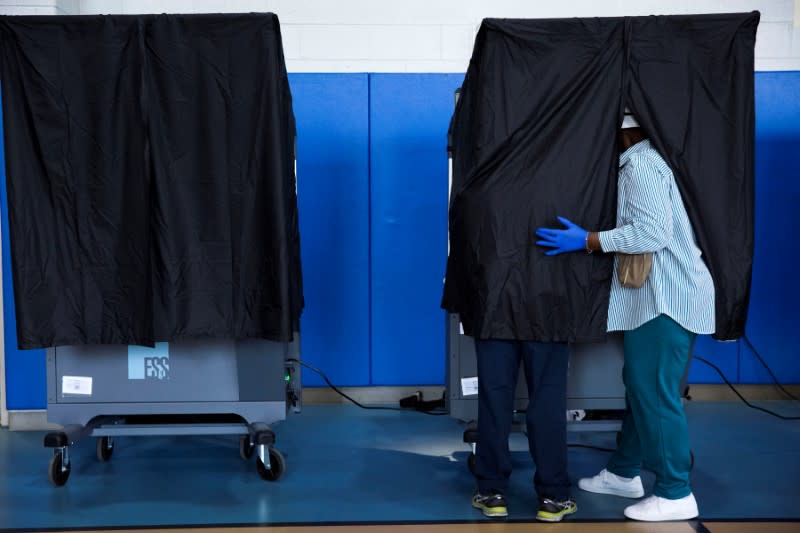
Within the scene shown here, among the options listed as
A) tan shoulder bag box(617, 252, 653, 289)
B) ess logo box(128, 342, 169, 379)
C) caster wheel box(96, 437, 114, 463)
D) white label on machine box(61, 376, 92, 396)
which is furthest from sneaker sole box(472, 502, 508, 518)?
caster wheel box(96, 437, 114, 463)

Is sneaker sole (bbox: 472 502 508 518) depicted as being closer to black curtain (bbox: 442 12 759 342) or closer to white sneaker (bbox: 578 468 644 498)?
white sneaker (bbox: 578 468 644 498)

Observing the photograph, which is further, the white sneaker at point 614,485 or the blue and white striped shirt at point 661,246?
the white sneaker at point 614,485

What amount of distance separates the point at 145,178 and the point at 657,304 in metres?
1.77

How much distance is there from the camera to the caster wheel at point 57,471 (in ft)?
8.82

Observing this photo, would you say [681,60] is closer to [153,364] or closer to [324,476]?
[324,476]

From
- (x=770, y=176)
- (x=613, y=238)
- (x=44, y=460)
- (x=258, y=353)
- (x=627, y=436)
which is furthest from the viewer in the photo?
(x=770, y=176)

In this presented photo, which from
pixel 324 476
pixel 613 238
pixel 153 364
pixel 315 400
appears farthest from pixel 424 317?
pixel 613 238

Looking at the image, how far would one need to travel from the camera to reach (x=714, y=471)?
285 centimetres

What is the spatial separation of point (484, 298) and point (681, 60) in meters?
0.97

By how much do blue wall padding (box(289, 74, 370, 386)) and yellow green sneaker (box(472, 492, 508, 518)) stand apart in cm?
175

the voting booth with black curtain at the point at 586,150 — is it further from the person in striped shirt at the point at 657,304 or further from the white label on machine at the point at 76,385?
the white label on machine at the point at 76,385

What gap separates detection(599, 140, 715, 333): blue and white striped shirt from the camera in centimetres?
217

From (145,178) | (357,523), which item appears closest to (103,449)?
(145,178)

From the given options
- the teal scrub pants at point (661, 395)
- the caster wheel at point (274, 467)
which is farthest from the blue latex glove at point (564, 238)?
the caster wheel at point (274, 467)
